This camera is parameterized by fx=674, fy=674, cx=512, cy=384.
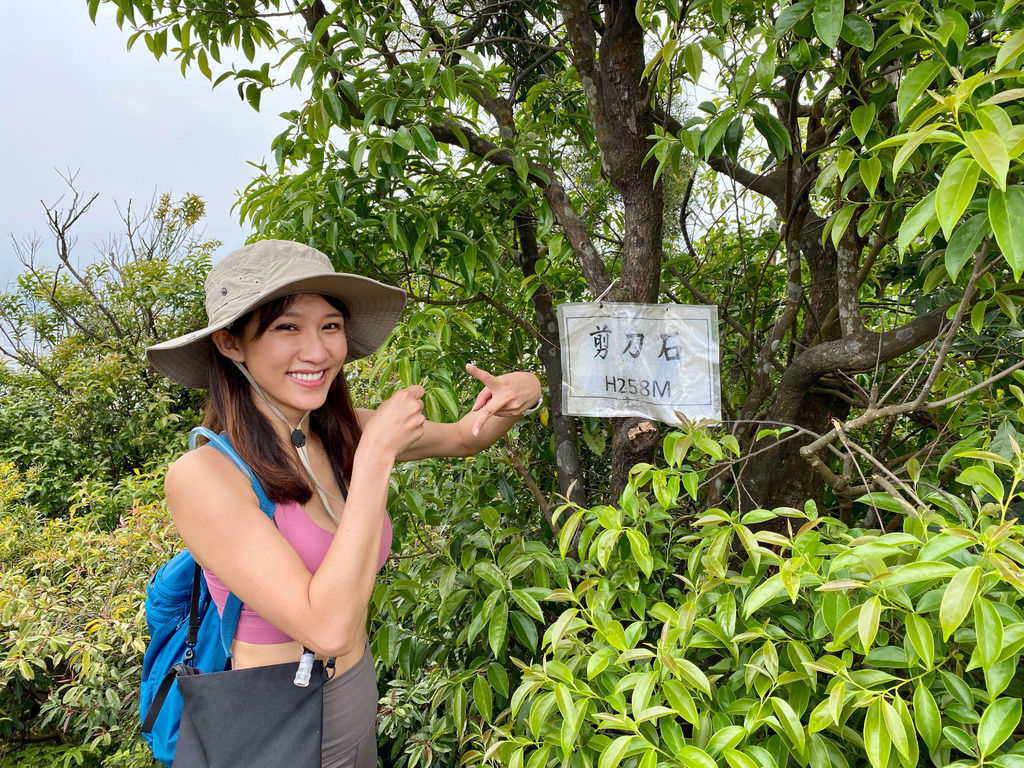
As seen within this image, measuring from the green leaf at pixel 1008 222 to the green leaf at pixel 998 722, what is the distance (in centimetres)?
48

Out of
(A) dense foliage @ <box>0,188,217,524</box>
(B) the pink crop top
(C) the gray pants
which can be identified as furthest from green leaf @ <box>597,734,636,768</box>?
(A) dense foliage @ <box>0,188,217,524</box>

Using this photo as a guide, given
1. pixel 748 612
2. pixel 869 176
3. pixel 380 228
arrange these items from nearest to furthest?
pixel 748 612 < pixel 869 176 < pixel 380 228

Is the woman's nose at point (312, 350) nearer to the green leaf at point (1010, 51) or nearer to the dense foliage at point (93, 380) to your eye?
the green leaf at point (1010, 51)

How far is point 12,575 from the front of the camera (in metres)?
2.68

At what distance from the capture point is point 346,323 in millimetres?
Result: 1491

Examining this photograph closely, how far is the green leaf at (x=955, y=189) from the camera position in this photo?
0.72m

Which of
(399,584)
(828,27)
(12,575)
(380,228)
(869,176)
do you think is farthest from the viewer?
(12,575)

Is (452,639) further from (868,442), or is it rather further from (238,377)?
(868,442)

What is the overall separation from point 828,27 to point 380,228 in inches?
41.3

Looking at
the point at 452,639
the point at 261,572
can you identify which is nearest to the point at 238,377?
the point at 261,572

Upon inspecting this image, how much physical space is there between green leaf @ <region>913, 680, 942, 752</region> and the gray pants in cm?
98

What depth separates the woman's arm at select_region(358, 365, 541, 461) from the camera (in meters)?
1.52

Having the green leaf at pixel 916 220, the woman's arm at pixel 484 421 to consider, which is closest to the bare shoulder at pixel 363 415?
the woman's arm at pixel 484 421

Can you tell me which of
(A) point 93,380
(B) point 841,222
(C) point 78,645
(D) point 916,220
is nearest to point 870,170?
(B) point 841,222
